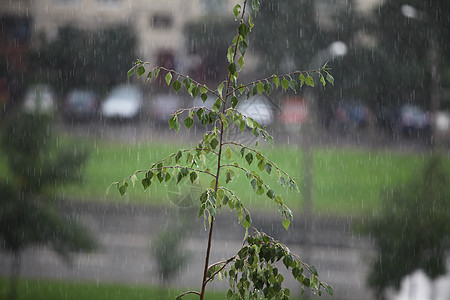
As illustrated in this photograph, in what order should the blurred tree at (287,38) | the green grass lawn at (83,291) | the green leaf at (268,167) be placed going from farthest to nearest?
the green grass lawn at (83,291) → the blurred tree at (287,38) → the green leaf at (268,167)

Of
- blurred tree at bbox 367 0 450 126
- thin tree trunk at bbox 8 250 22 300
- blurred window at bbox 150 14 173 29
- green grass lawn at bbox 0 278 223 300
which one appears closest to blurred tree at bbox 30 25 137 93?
blurred window at bbox 150 14 173 29

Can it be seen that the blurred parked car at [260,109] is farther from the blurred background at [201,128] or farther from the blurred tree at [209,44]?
the blurred tree at [209,44]

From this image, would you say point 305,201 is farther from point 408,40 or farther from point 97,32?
point 97,32

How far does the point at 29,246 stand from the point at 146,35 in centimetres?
144

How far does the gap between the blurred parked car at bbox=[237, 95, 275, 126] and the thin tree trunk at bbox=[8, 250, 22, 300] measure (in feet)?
5.37

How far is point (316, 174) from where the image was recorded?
9.75 feet

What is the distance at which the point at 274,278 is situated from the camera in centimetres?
134

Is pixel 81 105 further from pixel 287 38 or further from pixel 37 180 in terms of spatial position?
pixel 287 38

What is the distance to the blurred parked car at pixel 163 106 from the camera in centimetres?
296

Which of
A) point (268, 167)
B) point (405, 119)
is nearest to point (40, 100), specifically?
point (268, 167)

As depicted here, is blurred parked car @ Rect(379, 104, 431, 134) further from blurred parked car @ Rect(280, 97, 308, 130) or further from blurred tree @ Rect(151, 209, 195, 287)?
blurred tree @ Rect(151, 209, 195, 287)

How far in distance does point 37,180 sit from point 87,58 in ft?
2.54

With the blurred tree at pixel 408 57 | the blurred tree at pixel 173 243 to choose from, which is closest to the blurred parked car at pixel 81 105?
the blurred tree at pixel 173 243

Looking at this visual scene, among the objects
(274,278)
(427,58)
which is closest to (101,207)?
(274,278)
